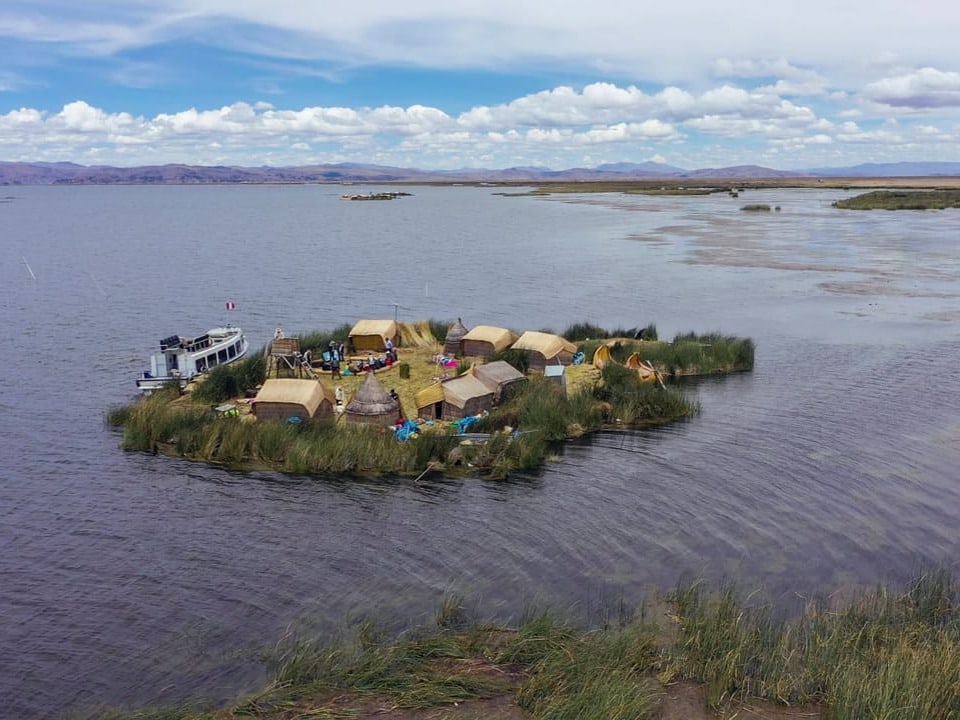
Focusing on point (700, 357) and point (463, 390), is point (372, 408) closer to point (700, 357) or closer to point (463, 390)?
point (463, 390)

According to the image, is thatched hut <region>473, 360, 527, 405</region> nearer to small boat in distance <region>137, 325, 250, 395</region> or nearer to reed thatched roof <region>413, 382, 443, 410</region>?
reed thatched roof <region>413, 382, 443, 410</region>

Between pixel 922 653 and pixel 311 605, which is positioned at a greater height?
pixel 922 653

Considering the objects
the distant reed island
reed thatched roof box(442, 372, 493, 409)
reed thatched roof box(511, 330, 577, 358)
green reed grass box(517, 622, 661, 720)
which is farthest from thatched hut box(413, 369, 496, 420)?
the distant reed island

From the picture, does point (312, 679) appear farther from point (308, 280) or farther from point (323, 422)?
point (308, 280)

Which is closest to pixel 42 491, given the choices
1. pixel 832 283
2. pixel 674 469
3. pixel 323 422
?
pixel 323 422

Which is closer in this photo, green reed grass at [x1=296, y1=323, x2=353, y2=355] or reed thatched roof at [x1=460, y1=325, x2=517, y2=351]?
reed thatched roof at [x1=460, y1=325, x2=517, y2=351]

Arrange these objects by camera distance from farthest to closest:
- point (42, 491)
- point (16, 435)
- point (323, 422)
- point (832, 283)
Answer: point (832, 283)
point (16, 435)
point (323, 422)
point (42, 491)

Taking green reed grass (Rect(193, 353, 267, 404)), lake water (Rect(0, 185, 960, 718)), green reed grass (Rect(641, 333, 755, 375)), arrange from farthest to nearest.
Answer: green reed grass (Rect(641, 333, 755, 375)) < green reed grass (Rect(193, 353, 267, 404)) < lake water (Rect(0, 185, 960, 718))

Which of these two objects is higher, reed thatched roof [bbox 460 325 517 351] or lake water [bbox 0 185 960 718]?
reed thatched roof [bbox 460 325 517 351]
